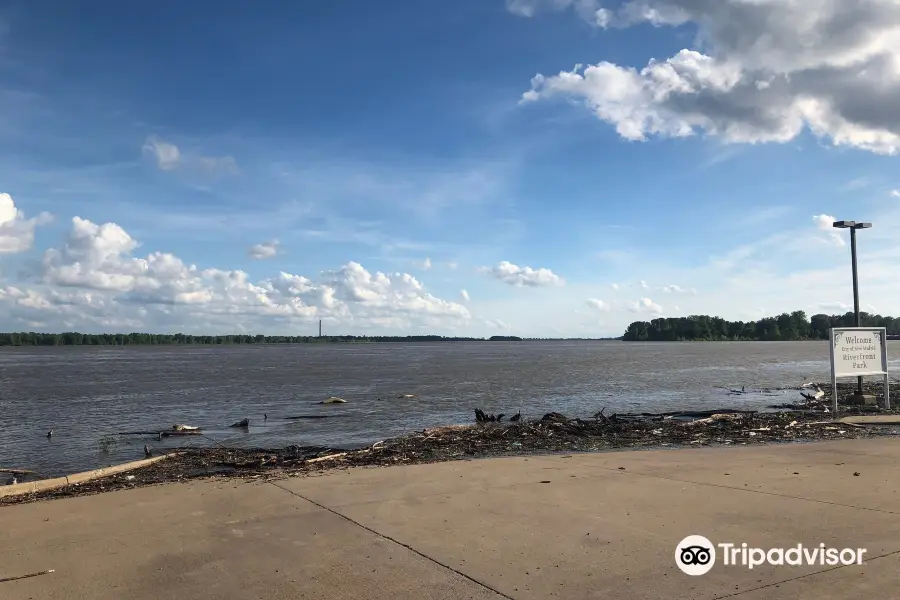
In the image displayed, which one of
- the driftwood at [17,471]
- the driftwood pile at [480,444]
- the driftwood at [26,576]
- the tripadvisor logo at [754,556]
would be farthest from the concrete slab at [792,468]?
the driftwood at [17,471]

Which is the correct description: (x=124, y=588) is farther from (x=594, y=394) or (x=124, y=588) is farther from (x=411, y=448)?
(x=594, y=394)

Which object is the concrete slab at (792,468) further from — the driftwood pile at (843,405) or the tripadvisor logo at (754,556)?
the driftwood pile at (843,405)

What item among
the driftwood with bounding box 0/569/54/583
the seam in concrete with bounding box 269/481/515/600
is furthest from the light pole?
the driftwood with bounding box 0/569/54/583

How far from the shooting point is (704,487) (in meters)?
8.39

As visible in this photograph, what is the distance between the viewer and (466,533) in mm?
6531

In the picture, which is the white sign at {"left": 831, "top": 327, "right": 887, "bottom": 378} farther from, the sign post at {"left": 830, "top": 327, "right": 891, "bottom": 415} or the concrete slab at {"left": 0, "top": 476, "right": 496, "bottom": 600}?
the concrete slab at {"left": 0, "top": 476, "right": 496, "bottom": 600}

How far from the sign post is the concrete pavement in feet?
30.7

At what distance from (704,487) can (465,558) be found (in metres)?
4.10

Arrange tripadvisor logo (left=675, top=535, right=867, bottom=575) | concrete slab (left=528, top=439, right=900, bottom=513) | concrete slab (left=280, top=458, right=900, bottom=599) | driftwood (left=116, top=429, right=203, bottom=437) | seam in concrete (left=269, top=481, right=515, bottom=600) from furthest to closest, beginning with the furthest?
driftwood (left=116, top=429, right=203, bottom=437)
concrete slab (left=528, top=439, right=900, bottom=513)
tripadvisor logo (left=675, top=535, right=867, bottom=575)
concrete slab (left=280, top=458, right=900, bottom=599)
seam in concrete (left=269, top=481, right=515, bottom=600)

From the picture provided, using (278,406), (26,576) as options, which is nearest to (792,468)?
(26,576)

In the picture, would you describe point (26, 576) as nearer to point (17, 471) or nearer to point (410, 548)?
point (410, 548)

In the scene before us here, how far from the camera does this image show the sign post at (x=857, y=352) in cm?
1856

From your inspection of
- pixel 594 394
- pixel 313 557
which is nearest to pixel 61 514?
pixel 313 557

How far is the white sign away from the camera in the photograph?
1856 centimetres
